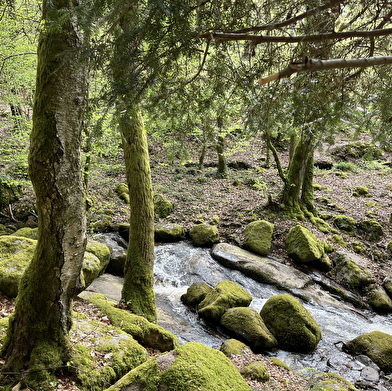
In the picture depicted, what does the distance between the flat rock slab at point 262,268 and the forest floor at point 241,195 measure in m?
0.84

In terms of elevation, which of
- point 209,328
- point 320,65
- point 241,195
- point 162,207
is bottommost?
point 209,328

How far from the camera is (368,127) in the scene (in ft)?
10.8

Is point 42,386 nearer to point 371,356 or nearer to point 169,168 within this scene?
point 371,356

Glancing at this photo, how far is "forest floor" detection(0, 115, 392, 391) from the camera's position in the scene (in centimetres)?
1007

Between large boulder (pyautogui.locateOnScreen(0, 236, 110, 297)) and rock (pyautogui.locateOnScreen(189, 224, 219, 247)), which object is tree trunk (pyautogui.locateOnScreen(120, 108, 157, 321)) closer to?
large boulder (pyautogui.locateOnScreen(0, 236, 110, 297))

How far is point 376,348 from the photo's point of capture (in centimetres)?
557

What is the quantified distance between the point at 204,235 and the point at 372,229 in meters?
6.81

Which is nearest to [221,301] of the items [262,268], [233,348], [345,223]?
[233,348]

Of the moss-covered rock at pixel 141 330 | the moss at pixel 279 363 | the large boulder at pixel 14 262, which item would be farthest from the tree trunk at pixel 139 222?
the moss at pixel 279 363

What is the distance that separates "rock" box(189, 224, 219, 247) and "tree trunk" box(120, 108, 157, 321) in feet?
15.2

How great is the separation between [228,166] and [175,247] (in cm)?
896

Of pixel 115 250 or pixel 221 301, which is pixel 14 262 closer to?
pixel 115 250

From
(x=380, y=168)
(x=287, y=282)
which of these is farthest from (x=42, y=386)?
(x=380, y=168)

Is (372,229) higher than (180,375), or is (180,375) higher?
(180,375)
